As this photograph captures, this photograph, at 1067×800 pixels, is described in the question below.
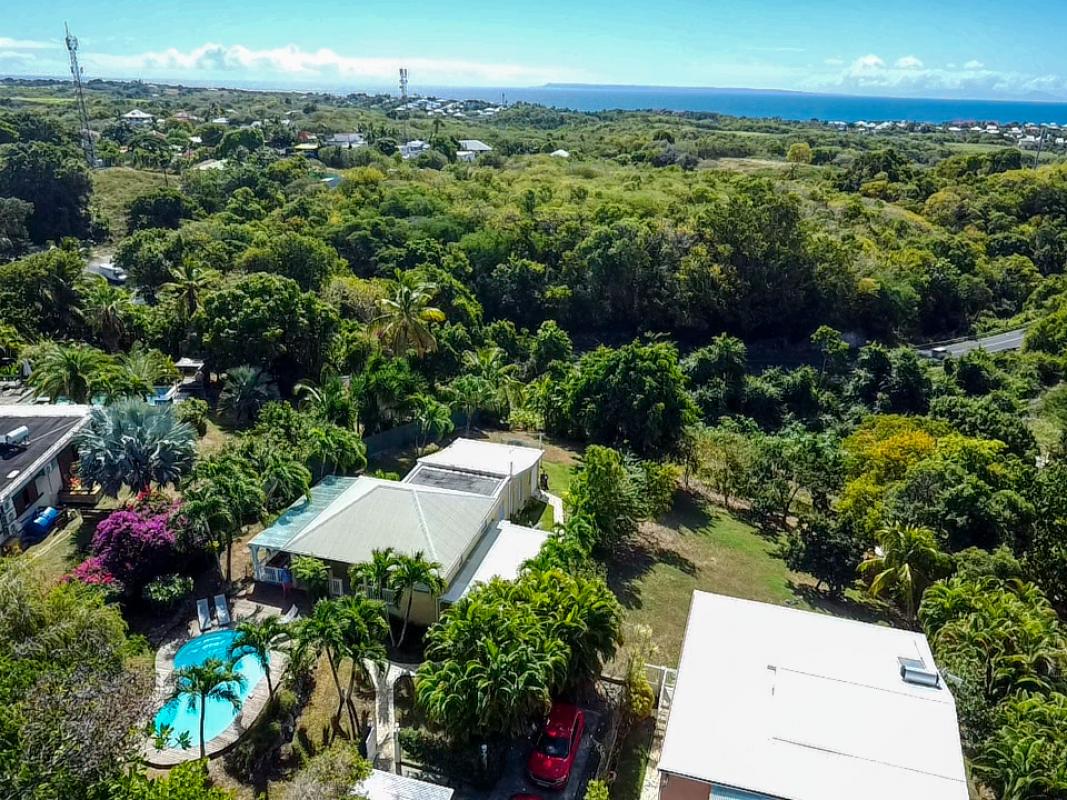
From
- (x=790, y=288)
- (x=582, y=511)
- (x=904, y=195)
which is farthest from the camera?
(x=904, y=195)

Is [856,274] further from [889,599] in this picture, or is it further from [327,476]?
[327,476]

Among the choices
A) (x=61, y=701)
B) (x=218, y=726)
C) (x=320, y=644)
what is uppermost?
(x=61, y=701)

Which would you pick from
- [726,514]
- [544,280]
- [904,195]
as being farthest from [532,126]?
[726,514]

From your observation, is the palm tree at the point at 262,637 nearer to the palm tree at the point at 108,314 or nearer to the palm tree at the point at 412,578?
the palm tree at the point at 412,578

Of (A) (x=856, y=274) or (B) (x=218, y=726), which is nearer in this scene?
(B) (x=218, y=726)

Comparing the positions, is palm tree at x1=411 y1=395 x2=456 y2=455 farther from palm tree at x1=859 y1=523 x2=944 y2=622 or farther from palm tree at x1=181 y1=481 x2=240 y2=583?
palm tree at x1=859 y1=523 x2=944 y2=622

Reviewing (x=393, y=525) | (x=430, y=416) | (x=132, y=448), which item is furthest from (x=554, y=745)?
(x=430, y=416)

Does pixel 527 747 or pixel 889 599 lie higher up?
pixel 527 747
